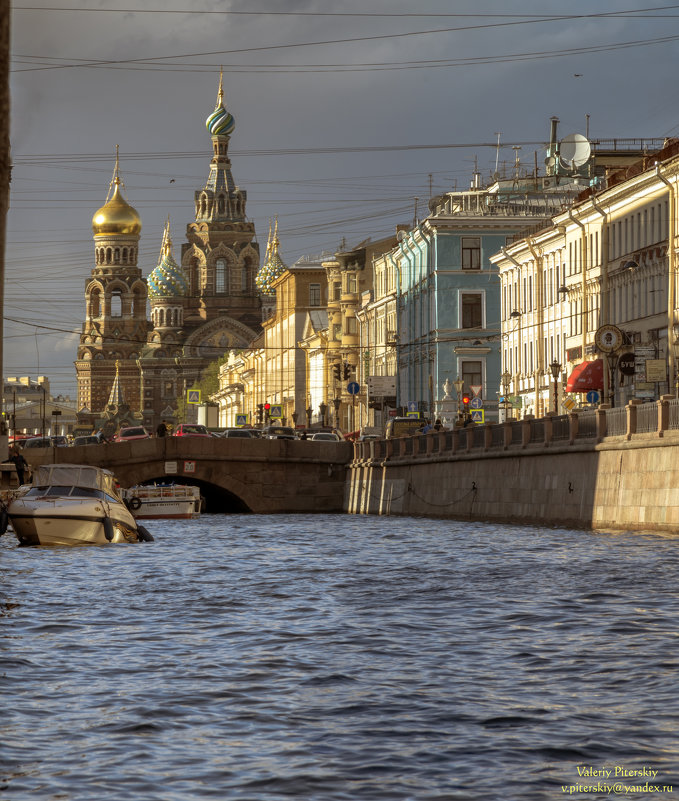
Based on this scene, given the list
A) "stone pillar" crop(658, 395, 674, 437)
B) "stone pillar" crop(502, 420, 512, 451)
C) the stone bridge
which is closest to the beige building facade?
"stone pillar" crop(502, 420, 512, 451)

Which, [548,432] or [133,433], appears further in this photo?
[133,433]

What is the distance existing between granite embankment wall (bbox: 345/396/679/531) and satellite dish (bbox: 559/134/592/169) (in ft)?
84.5

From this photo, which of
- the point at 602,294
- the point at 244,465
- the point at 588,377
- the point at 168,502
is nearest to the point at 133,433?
the point at 244,465

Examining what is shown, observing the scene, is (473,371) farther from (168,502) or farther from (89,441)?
(168,502)

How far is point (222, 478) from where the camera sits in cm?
8350

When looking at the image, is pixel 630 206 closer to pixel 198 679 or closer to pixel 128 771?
pixel 198 679

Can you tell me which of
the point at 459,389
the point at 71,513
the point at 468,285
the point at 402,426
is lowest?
the point at 71,513

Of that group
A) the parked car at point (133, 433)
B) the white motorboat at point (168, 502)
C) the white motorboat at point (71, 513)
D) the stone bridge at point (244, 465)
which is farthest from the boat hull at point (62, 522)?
the parked car at point (133, 433)

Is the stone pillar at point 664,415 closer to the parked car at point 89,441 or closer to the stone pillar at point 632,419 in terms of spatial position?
the stone pillar at point 632,419

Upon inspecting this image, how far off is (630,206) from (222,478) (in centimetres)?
2647

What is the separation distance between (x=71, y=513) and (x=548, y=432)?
47.6ft

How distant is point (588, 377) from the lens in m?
67.3

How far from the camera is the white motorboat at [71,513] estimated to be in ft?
148

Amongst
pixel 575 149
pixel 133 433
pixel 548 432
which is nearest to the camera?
pixel 548 432
